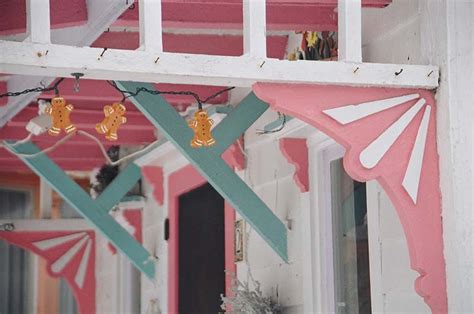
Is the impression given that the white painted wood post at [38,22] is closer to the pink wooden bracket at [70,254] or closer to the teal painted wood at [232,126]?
the teal painted wood at [232,126]

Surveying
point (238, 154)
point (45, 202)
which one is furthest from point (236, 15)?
point (45, 202)

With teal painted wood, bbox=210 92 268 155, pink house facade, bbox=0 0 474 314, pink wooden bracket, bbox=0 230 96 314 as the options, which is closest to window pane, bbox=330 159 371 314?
pink house facade, bbox=0 0 474 314

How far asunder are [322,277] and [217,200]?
6.23 feet

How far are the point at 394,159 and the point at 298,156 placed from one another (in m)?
1.43

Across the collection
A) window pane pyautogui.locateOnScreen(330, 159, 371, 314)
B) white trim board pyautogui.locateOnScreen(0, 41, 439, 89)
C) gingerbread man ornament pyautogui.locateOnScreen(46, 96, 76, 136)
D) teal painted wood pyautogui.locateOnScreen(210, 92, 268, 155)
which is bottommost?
window pane pyautogui.locateOnScreen(330, 159, 371, 314)

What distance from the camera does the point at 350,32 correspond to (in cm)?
469

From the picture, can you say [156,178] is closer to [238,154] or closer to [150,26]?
[238,154]

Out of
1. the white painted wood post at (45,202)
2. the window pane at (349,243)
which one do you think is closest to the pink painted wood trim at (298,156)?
the window pane at (349,243)

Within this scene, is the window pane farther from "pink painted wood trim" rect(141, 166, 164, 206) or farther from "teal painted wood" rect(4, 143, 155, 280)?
"pink painted wood trim" rect(141, 166, 164, 206)

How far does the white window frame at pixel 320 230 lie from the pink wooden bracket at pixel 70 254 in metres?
4.36

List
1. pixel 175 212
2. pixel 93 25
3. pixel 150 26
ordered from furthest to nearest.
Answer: pixel 175 212
pixel 93 25
pixel 150 26

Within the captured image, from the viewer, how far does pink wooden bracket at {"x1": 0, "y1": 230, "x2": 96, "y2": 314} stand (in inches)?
396

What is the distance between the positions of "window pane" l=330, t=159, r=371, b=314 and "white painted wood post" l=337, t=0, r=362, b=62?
1108 mm

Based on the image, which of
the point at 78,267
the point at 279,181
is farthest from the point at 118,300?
the point at 279,181
